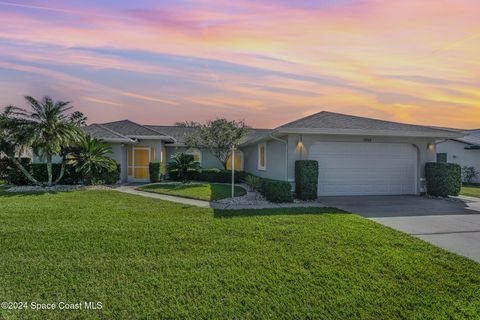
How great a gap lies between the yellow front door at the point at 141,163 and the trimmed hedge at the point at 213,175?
1.64m

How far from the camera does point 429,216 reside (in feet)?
27.5

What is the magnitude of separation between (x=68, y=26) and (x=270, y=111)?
12.3 metres

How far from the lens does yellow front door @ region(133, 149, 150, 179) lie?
18.5m

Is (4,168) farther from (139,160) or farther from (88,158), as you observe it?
(139,160)

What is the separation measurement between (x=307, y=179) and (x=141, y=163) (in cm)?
1202

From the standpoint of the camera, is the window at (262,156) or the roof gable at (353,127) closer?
the roof gable at (353,127)

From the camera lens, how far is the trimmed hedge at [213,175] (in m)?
18.7

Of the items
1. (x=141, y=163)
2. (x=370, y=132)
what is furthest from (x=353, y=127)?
(x=141, y=163)

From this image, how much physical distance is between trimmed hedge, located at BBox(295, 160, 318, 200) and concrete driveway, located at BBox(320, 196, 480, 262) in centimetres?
66

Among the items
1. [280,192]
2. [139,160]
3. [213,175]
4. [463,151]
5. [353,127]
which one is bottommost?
[280,192]

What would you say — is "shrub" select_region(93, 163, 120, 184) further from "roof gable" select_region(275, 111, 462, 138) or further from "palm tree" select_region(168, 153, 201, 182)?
"roof gable" select_region(275, 111, 462, 138)

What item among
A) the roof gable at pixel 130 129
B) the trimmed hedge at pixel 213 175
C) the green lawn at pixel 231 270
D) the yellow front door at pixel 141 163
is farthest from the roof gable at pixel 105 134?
the green lawn at pixel 231 270

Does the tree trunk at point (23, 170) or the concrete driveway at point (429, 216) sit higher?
the tree trunk at point (23, 170)

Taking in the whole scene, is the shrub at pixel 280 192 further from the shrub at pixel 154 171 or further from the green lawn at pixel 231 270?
the shrub at pixel 154 171
